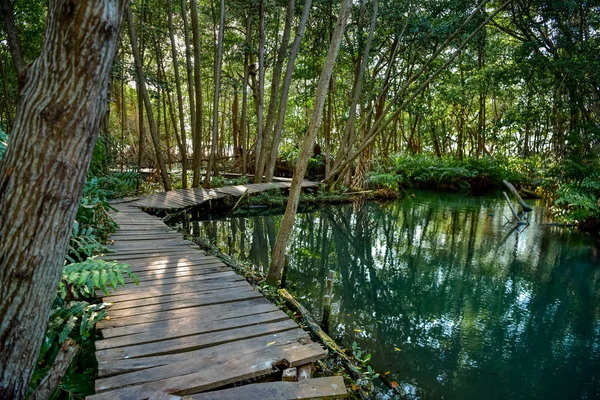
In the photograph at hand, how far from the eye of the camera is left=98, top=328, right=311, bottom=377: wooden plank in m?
2.17

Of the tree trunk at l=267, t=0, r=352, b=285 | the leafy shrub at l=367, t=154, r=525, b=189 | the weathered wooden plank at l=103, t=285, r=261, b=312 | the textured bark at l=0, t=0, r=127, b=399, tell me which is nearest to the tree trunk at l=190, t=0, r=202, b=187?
the tree trunk at l=267, t=0, r=352, b=285

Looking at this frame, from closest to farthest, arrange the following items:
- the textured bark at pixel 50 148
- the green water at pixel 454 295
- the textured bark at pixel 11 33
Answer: the textured bark at pixel 50 148
the green water at pixel 454 295
the textured bark at pixel 11 33

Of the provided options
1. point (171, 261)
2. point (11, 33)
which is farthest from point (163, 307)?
point (11, 33)

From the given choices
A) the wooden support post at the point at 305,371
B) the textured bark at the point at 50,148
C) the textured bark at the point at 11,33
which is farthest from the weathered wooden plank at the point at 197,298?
the textured bark at the point at 11,33

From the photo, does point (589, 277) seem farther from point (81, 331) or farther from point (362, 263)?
point (81, 331)

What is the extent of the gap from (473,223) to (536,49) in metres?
5.28

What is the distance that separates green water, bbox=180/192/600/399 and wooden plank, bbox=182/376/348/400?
1563 millimetres

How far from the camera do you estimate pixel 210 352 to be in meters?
2.42

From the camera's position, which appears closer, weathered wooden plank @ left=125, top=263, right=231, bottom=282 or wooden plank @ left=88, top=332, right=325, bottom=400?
wooden plank @ left=88, top=332, right=325, bottom=400

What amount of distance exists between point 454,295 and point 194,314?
4.39 metres

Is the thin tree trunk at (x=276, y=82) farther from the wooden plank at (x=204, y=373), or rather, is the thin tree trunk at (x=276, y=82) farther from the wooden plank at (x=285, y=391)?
the wooden plank at (x=285, y=391)

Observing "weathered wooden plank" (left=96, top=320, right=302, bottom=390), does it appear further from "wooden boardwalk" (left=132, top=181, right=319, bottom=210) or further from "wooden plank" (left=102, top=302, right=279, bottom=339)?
"wooden boardwalk" (left=132, top=181, right=319, bottom=210)

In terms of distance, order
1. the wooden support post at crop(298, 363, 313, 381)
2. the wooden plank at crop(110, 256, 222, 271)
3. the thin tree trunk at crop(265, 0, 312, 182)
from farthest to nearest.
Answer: the thin tree trunk at crop(265, 0, 312, 182), the wooden plank at crop(110, 256, 222, 271), the wooden support post at crop(298, 363, 313, 381)

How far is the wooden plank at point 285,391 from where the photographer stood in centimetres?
204
